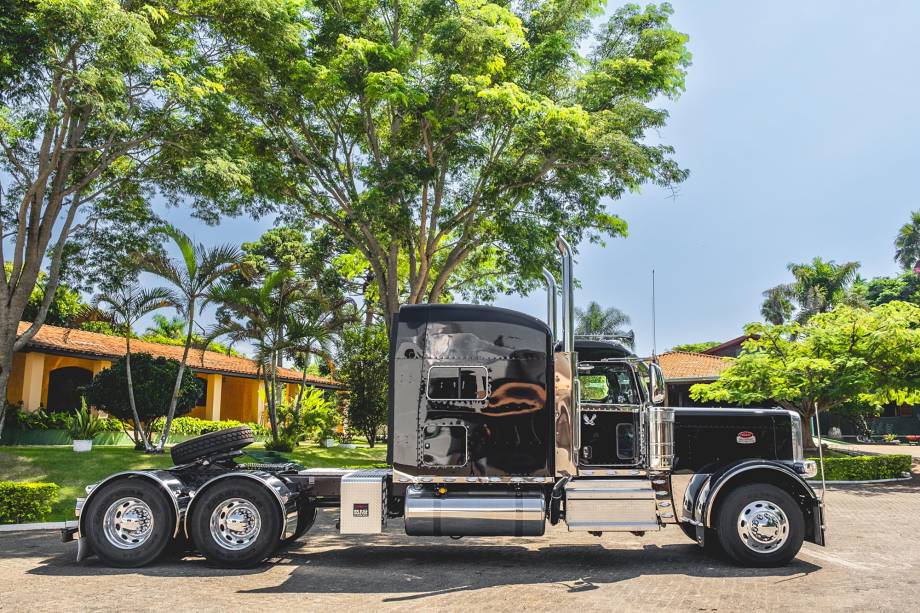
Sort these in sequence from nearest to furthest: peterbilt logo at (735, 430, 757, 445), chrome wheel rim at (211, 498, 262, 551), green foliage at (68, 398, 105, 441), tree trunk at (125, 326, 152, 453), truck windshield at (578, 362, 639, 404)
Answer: chrome wheel rim at (211, 498, 262, 551) → peterbilt logo at (735, 430, 757, 445) → truck windshield at (578, 362, 639, 404) → tree trunk at (125, 326, 152, 453) → green foliage at (68, 398, 105, 441)

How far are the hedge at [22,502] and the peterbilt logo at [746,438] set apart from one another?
33.6ft

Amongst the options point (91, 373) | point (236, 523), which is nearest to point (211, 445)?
point (236, 523)

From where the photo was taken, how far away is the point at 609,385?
29.7 ft

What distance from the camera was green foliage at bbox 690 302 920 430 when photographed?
1861 cm

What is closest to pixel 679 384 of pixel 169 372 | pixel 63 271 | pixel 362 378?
pixel 362 378

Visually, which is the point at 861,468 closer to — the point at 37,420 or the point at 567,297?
the point at 567,297

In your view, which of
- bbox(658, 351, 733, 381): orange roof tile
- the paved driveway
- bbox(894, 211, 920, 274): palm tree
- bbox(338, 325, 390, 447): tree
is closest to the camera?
the paved driveway

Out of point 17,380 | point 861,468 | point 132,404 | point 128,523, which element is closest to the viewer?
point 128,523

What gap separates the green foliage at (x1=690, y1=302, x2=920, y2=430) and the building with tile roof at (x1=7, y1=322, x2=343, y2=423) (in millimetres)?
13800

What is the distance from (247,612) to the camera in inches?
244

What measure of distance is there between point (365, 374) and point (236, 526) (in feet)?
53.4

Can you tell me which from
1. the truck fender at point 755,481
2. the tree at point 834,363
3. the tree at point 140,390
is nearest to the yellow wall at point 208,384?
the tree at point 140,390

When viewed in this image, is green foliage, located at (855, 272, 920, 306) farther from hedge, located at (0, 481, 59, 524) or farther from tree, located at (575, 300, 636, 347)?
hedge, located at (0, 481, 59, 524)

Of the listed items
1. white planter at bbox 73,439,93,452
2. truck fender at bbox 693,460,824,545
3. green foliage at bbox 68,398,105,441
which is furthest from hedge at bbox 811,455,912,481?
green foliage at bbox 68,398,105,441
